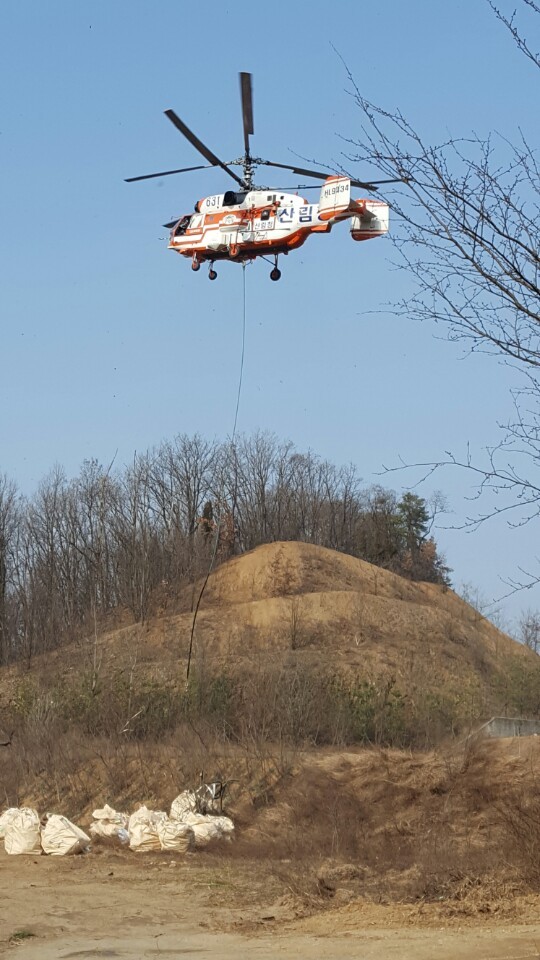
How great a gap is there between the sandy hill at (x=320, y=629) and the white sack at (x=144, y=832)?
45.6ft

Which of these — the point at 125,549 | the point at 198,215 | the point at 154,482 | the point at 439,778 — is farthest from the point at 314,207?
the point at 154,482

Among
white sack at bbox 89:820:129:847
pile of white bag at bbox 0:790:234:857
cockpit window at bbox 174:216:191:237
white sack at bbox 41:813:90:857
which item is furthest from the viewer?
white sack at bbox 89:820:129:847

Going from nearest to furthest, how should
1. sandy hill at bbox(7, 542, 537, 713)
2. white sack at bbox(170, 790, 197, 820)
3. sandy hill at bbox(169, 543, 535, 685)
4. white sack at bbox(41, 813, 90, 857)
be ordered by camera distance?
white sack at bbox(41, 813, 90, 857) < white sack at bbox(170, 790, 197, 820) < sandy hill at bbox(7, 542, 537, 713) < sandy hill at bbox(169, 543, 535, 685)

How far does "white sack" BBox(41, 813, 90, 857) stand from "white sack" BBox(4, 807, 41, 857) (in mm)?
152

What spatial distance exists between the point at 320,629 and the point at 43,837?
78.1 feet

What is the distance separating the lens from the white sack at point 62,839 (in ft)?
58.4

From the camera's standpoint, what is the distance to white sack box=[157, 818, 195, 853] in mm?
17438

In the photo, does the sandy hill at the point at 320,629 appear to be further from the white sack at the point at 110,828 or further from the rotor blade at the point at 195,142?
the rotor blade at the point at 195,142

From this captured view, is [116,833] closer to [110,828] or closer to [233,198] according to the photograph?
[110,828]

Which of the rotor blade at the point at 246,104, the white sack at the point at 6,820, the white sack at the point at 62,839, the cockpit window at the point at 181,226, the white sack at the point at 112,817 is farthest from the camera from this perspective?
the white sack at the point at 112,817

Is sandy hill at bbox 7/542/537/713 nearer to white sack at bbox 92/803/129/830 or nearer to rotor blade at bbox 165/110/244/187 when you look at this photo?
white sack at bbox 92/803/129/830

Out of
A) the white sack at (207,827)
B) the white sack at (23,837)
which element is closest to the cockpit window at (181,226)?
the white sack at (207,827)

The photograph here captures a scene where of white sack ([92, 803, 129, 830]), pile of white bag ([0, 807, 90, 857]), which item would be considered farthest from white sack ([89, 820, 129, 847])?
pile of white bag ([0, 807, 90, 857])

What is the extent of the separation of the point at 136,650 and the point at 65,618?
11.9 metres
